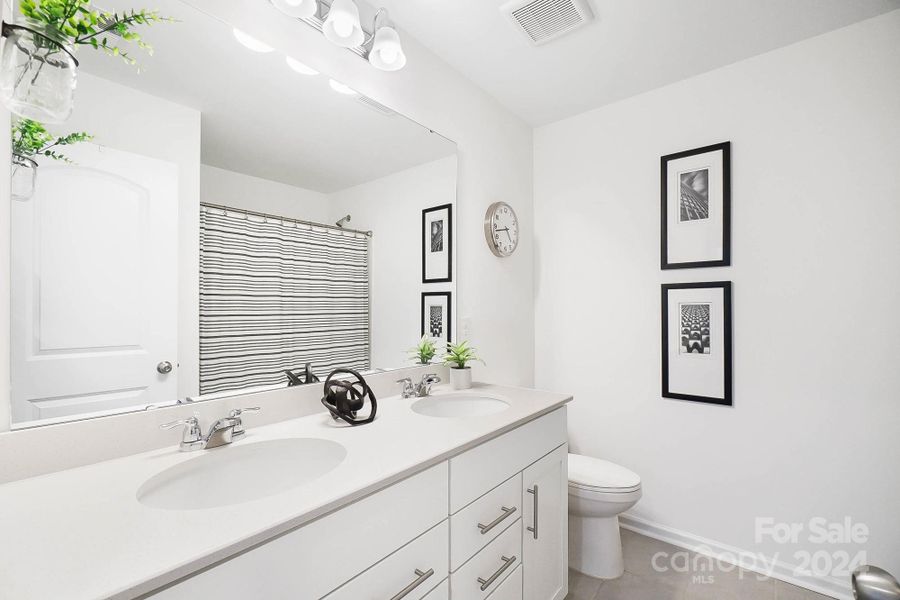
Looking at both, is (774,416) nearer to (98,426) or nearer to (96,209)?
(98,426)

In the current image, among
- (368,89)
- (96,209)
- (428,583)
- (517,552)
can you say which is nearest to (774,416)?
(517,552)

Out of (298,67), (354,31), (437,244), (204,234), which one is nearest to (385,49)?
(354,31)

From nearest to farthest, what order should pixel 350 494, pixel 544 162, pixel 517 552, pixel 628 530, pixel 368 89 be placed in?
pixel 350 494 → pixel 517 552 → pixel 368 89 → pixel 628 530 → pixel 544 162

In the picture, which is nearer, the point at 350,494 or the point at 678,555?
the point at 350,494

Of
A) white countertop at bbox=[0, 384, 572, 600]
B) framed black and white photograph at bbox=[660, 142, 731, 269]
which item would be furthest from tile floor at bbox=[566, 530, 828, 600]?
framed black and white photograph at bbox=[660, 142, 731, 269]

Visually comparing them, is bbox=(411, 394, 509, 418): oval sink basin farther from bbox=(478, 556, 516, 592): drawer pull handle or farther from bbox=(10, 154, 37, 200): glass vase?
bbox=(10, 154, 37, 200): glass vase

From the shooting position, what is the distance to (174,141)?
110cm

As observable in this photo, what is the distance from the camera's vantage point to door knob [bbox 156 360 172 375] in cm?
107

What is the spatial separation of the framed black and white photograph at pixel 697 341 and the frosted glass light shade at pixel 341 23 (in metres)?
1.90

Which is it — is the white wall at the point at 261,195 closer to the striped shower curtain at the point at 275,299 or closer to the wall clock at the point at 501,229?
the striped shower curtain at the point at 275,299

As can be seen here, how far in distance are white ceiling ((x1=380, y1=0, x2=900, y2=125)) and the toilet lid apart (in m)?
2.04

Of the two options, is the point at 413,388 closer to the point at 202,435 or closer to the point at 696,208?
the point at 202,435

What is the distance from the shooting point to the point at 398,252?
5.73 feet

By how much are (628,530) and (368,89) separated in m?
2.64
